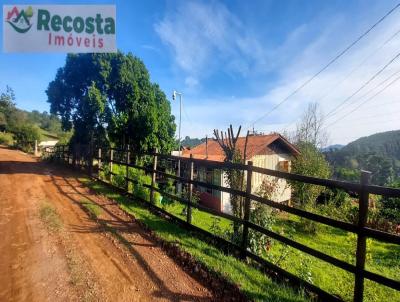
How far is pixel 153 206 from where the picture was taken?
8867 millimetres

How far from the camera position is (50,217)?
7.36 metres

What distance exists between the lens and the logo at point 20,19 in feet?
29.5

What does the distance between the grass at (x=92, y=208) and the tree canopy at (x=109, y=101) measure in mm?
11300

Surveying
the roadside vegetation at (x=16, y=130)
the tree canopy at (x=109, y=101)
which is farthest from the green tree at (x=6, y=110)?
the tree canopy at (x=109, y=101)

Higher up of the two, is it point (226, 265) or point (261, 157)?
point (261, 157)

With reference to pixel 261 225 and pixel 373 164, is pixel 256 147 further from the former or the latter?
pixel 373 164

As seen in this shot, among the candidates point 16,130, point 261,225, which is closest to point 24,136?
point 16,130

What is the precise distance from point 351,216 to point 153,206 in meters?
11.4

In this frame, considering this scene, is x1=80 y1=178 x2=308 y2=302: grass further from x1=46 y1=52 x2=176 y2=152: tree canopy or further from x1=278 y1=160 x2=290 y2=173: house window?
x1=278 y1=160 x2=290 y2=173: house window

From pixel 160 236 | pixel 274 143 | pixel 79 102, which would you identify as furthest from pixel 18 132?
pixel 160 236

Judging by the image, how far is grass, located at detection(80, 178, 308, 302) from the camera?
13.4 ft

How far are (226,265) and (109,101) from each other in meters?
18.2

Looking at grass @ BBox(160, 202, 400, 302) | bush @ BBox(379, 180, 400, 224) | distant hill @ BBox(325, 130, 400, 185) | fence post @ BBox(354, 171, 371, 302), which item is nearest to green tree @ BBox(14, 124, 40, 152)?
grass @ BBox(160, 202, 400, 302)

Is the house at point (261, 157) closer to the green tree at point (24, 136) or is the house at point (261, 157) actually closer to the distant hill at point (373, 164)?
the distant hill at point (373, 164)
